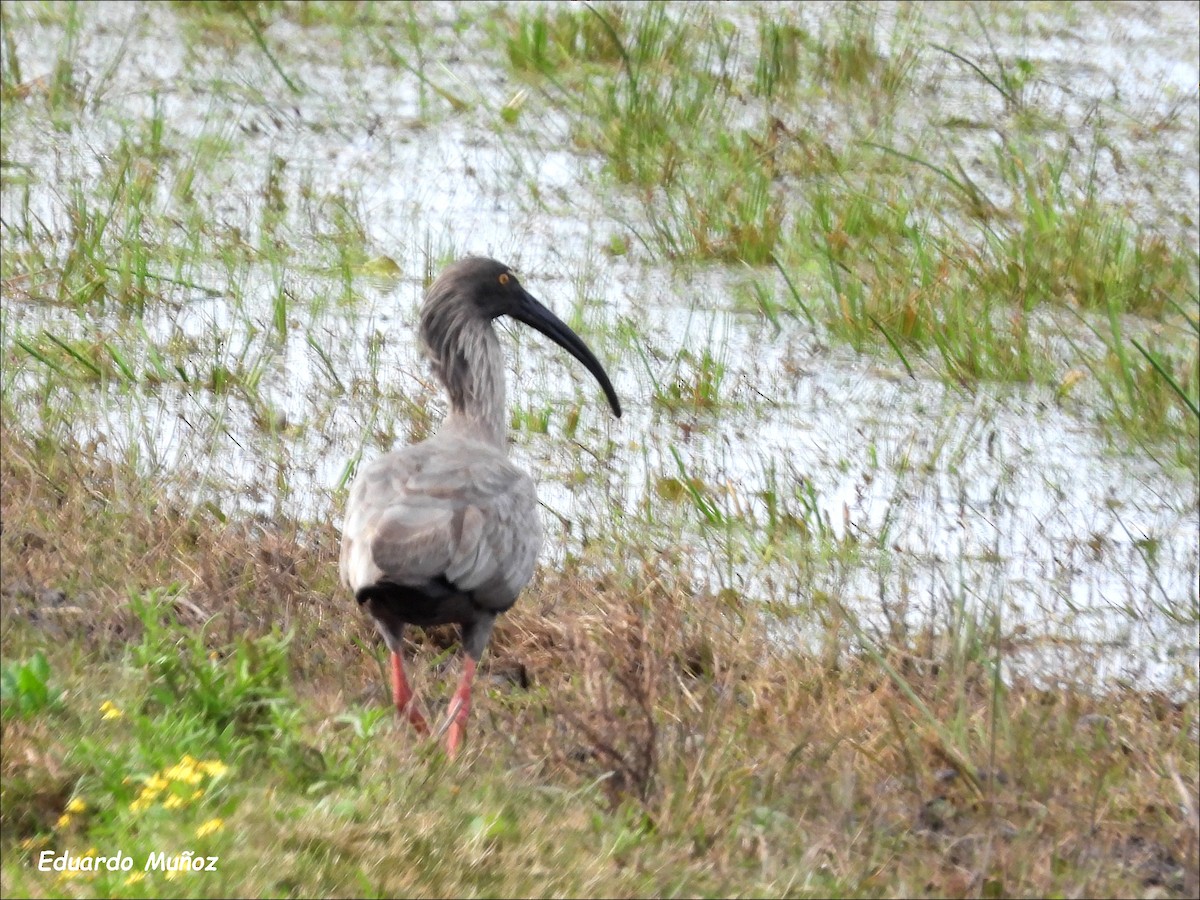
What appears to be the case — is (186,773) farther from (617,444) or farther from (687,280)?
(687,280)

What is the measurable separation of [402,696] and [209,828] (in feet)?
4.39

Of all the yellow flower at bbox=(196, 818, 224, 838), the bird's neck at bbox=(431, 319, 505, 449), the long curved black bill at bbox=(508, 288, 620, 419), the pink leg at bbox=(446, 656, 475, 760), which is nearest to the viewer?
the yellow flower at bbox=(196, 818, 224, 838)

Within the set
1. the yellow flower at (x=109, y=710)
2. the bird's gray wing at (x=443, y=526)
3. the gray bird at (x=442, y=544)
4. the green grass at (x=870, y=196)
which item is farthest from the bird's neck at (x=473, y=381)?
the green grass at (x=870, y=196)

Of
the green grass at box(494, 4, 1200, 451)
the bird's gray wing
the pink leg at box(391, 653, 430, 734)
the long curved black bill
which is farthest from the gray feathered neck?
the green grass at box(494, 4, 1200, 451)

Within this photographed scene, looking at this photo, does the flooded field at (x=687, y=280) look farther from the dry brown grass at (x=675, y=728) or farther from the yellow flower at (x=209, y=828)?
the yellow flower at (x=209, y=828)

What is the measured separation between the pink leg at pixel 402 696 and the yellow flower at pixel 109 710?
32.0 inches

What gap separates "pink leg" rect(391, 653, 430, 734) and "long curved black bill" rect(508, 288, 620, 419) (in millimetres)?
1545

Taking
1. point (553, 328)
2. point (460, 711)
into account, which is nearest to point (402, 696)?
point (460, 711)

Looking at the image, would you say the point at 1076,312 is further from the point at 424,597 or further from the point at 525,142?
the point at 424,597

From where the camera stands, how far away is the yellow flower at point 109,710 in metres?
3.82

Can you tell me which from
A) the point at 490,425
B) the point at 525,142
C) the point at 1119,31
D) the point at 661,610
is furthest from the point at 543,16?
the point at 661,610

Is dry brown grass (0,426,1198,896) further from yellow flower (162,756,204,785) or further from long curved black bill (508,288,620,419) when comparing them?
long curved black bill (508,288,620,419)

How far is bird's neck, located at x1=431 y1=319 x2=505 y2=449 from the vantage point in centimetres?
555

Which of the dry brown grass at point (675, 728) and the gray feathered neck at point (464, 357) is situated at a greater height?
the gray feathered neck at point (464, 357)
